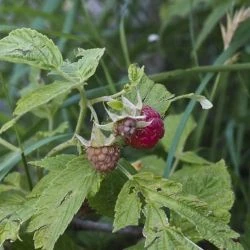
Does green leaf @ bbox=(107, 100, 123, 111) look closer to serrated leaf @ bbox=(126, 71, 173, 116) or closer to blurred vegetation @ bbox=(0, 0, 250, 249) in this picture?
serrated leaf @ bbox=(126, 71, 173, 116)

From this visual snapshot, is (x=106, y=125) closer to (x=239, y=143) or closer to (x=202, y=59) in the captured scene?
(x=239, y=143)

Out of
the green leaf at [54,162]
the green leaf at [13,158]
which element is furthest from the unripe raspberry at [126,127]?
the green leaf at [13,158]

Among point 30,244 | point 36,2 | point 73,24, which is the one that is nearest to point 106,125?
point 30,244

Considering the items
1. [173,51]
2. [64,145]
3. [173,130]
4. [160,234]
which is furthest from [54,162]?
[173,51]

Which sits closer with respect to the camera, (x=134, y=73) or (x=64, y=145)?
(x=134, y=73)

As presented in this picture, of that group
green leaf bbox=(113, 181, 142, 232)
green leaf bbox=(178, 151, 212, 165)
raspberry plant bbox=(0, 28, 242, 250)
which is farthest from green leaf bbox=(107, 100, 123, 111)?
green leaf bbox=(178, 151, 212, 165)

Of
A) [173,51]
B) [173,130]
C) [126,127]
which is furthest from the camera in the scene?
[173,51]

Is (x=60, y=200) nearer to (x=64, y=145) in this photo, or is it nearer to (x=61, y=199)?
(x=61, y=199)
